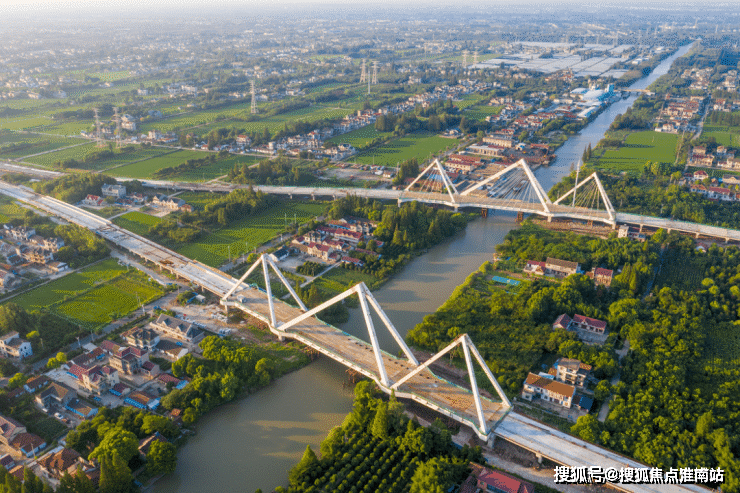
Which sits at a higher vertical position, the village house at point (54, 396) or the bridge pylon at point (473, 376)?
the bridge pylon at point (473, 376)

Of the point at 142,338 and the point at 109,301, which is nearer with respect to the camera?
the point at 142,338

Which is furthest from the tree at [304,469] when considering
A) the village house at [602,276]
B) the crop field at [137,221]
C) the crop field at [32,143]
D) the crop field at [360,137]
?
the crop field at [32,143]

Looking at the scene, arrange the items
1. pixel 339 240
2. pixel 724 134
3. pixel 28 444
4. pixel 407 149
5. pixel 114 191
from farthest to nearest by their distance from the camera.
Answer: pixel 724 134 → pixel 407 149 → pixel 114 191 → pixel 339 240 → pixel 28 444

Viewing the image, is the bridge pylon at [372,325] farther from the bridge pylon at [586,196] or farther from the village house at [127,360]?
the bridge pylon at [586,196]

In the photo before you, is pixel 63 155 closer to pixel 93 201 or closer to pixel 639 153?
pixel 93 201

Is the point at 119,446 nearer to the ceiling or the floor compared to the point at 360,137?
nearer to the floor

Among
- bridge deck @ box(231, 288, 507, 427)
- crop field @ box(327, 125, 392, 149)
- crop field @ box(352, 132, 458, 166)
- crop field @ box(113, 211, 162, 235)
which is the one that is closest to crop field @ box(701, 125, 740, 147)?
crop field @ box(352, 132, 458, 166)

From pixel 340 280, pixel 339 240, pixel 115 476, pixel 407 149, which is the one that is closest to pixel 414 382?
pixel 115 476
